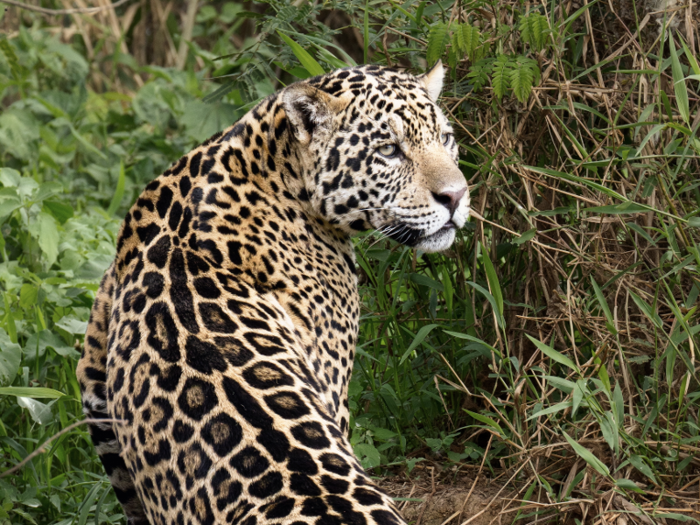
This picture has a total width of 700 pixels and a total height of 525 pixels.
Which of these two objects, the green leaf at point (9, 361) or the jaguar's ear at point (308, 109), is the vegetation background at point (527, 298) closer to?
the green leaf at point (9, 361)

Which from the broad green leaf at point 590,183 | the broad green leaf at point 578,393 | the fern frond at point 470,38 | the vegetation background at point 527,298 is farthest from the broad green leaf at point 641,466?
the fern frond at point 470,38

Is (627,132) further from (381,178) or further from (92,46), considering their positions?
(92,46)

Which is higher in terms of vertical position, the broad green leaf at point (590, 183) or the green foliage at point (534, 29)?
the green foliage at point (534, 29)

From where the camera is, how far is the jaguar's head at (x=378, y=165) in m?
3.86

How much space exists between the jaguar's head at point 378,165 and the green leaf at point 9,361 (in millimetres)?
1783

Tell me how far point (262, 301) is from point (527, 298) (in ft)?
4.85

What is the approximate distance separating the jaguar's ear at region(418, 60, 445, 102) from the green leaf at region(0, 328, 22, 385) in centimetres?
241

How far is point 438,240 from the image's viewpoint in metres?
3.96

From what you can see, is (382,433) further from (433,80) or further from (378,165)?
(433,80)

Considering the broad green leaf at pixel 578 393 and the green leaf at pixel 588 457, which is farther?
the green leaf at pixel 588 457

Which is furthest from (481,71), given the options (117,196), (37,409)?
(117,196)

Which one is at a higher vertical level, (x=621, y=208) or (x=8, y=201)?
(x=621, y=208)

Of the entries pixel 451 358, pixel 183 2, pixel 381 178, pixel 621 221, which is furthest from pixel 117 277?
pixel 183 2

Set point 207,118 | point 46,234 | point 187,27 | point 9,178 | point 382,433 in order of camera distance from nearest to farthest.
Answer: point 382,433 < point 46,234 < point 9,178 < point 207,118 < point 187,27
